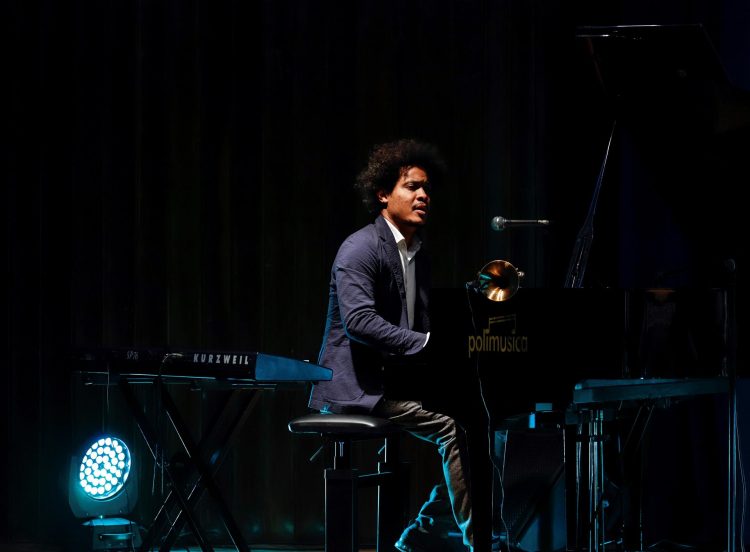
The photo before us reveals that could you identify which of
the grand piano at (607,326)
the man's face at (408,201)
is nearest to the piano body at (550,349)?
the grand piano at (607,326)

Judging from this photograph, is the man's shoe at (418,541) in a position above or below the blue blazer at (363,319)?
below

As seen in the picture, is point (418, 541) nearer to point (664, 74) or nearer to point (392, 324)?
point (392, 324)

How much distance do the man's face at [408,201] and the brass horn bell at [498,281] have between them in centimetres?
95

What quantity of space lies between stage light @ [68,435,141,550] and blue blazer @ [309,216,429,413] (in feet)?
2.96

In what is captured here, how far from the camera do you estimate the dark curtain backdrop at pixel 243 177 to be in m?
4.39

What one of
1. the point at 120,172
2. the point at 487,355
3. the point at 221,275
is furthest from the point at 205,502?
the point at 487,355

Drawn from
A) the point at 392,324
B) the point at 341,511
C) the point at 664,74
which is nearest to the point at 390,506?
A: the point at 341,511

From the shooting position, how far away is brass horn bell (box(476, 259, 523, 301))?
8.56 ft

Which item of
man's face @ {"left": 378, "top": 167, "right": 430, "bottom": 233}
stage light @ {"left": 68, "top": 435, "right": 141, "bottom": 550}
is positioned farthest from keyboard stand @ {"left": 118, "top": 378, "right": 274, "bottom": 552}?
man's face @ {"left": 378, "top": 167, "right": 430, "bottom": 233}

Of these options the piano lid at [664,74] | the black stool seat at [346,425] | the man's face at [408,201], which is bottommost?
the black stool seat at [346,425]

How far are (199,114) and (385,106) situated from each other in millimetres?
888

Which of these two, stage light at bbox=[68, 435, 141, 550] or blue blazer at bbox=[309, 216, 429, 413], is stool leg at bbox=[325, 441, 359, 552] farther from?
stage light at bbox=[68, 435, 141, 550]

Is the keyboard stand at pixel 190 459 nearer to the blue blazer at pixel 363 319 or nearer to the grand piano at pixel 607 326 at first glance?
the blue blazer at pixel 363 319

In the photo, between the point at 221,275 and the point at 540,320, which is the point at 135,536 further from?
the point at 540,320
